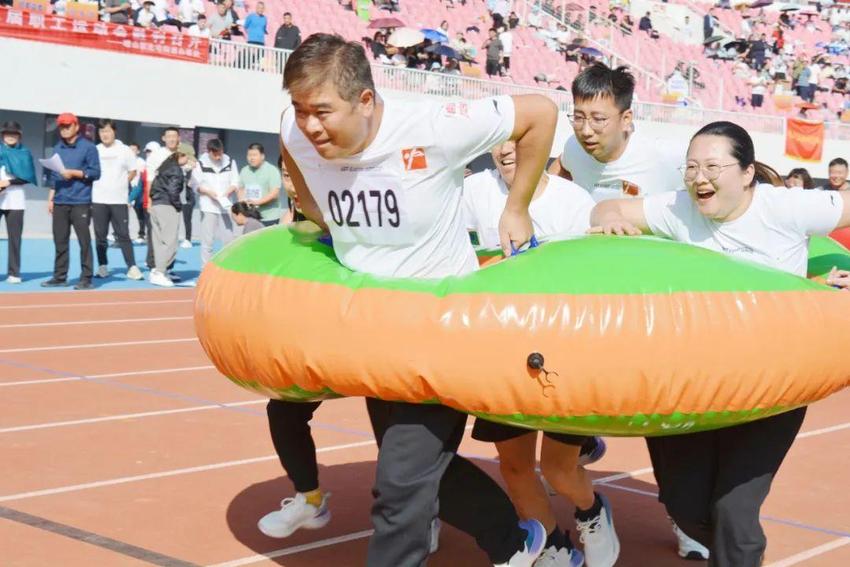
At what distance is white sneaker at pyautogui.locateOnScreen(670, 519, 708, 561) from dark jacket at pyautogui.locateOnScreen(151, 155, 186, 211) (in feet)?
36.2

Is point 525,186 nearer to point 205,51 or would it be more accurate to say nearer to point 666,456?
point 666,456

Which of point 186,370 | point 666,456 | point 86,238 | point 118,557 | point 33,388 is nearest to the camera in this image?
point 666,456

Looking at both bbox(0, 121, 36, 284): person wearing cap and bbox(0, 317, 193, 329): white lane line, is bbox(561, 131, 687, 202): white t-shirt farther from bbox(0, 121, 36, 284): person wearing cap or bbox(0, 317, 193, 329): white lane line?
bbox(0, 121, 36, 284): person wearing cap

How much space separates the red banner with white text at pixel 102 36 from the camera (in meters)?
20.8

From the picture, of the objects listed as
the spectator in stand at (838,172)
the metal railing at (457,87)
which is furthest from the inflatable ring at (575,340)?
the metal railing at (457,87)

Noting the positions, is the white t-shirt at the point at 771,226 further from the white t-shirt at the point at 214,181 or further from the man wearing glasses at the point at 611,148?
the white t-shirt at the point at 214,181

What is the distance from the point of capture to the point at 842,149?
34.7m

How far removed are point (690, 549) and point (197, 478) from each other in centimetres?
246

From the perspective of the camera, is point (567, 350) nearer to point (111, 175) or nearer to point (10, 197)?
point (10, 197)

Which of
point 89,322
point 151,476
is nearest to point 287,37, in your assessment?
point 89,322

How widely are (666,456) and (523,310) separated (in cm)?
98

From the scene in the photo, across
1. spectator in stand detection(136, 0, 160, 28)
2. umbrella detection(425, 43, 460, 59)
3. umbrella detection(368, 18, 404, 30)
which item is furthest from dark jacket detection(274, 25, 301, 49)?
umbrella detection(425, 43, 460, 59)

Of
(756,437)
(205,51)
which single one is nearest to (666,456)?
(756,437)

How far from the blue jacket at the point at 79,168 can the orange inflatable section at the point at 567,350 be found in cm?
1090
